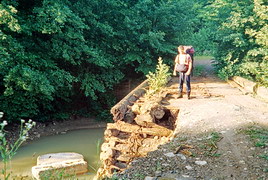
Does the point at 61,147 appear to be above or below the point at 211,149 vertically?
below

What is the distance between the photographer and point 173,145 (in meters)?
4.86

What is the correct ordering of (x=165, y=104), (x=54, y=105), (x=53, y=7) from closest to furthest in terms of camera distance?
1. (x=165, y=104)
2. (x=53, y=7)
3. (x=54, y=105)

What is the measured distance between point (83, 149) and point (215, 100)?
560 cm

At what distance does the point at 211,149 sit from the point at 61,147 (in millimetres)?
8165

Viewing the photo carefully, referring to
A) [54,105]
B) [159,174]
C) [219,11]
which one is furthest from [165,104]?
[219,11]

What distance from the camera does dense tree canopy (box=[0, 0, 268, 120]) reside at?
440 inches

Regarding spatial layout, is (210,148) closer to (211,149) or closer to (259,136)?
(211,149)


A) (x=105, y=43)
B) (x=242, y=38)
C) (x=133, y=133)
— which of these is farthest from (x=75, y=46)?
(x=242, y=38)

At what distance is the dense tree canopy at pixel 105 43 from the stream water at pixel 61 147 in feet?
4.37

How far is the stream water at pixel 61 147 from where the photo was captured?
9712 millimetres

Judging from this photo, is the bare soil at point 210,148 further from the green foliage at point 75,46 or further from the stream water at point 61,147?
the green foliage at point 75,46

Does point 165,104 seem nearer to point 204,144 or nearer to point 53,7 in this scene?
point 204,144

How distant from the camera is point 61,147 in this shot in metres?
11.6

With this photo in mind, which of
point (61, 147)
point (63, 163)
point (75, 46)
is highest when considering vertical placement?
point (75, 46)
